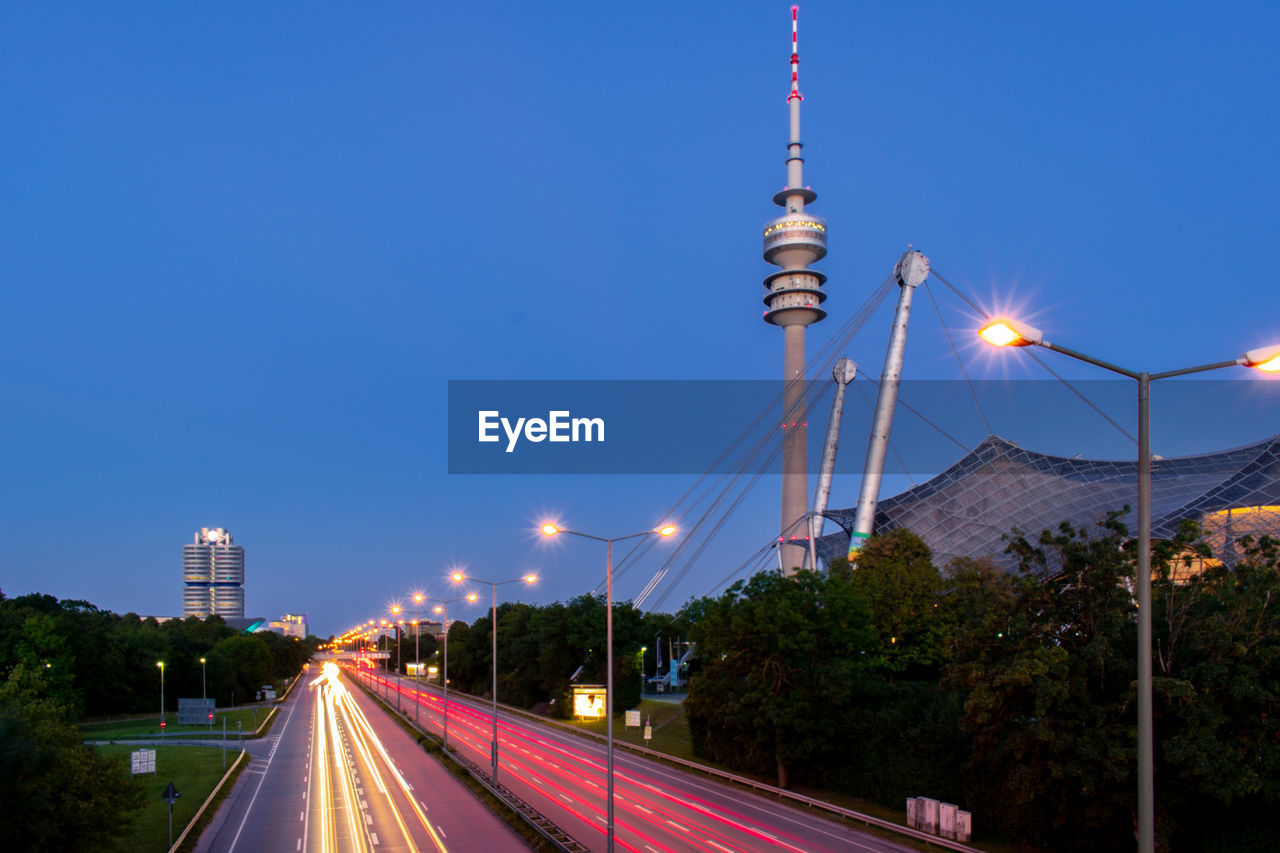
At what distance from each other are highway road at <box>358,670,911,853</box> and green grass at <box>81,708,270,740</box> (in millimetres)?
32656

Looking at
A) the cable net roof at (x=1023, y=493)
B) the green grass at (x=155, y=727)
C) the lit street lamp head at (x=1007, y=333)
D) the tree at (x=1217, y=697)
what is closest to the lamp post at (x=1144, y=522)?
the lit street lamp head at (x=1007, y=333)

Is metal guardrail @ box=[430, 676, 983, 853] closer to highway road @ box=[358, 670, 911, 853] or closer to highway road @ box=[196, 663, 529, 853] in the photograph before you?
highway road @ box=[358, 670, 911, 853]

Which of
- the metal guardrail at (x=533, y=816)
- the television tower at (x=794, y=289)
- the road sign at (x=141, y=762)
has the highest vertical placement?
the television tower at (x=794, y=289)

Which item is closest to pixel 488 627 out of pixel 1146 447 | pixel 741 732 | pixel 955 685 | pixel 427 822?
pixel 741 732

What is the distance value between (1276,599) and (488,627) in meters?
103

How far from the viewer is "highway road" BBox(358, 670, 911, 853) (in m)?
32.1

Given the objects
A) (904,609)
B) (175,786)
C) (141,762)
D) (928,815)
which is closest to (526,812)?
(928,815)

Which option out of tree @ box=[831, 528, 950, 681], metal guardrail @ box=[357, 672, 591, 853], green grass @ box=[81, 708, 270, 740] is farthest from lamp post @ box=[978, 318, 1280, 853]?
green grass @ box=[81, 708, 270, 740]

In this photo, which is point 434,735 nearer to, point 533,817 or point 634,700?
point 634,700

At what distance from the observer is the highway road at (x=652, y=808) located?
32125 mm

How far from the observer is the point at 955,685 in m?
31.8

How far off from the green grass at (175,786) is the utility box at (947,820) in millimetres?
27968

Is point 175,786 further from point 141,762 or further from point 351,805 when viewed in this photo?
point 351,805

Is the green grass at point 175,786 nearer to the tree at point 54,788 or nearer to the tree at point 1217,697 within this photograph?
the tree at point 54,788
